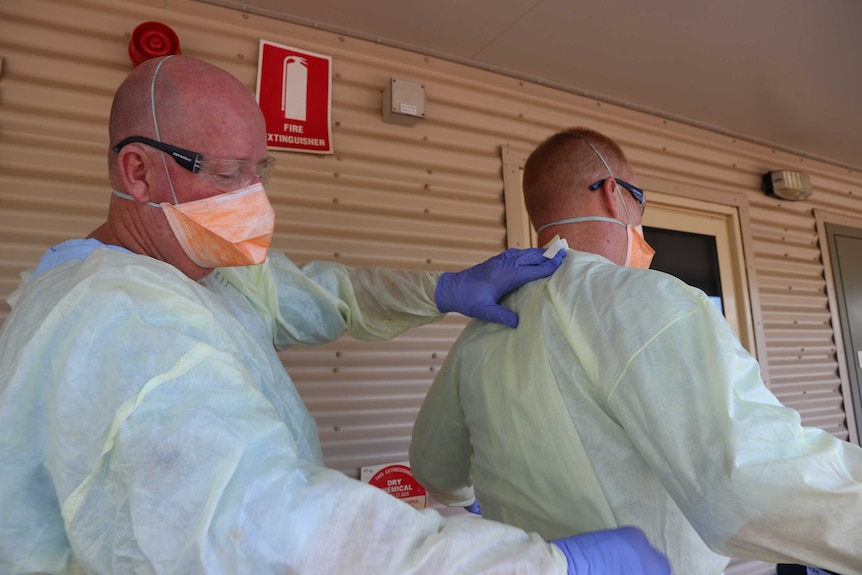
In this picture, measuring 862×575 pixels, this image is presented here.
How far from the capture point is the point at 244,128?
1363 millimetres

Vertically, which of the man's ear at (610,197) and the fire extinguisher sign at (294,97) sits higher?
the fire extinguisher sign at (294,97)

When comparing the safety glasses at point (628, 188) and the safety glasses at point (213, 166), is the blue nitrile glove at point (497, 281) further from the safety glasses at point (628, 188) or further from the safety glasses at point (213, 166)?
the safety glasses at point (213, 166)

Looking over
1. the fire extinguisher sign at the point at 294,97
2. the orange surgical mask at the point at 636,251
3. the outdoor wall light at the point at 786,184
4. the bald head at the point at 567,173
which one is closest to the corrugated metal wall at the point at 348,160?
the fire extinguisher sign at the point at 294,97

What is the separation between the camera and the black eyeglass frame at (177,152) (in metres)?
1.27

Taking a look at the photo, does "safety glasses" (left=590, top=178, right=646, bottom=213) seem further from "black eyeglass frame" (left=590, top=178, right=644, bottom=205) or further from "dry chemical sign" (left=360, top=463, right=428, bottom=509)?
"dry chemical sign" (left=360, top=463, right=428, bottom=509)

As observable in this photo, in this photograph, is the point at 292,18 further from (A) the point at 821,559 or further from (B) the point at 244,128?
(A) the point at 821,559

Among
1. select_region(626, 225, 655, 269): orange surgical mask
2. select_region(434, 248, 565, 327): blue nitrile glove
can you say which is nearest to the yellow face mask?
select_region(434, 248, 565, 327): blue nitrile glove

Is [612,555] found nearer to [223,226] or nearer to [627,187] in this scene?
[223,226]

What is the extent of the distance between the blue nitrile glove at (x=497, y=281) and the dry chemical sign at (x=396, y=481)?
1.00 meters

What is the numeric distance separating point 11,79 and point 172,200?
1.34 m

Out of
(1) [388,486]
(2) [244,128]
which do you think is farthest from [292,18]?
(1) [388,486]

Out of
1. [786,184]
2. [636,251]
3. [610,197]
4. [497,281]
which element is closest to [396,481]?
[497,281]

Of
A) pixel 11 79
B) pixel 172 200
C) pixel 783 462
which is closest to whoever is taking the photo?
pixel 783 462

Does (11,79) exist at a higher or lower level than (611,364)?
higher
